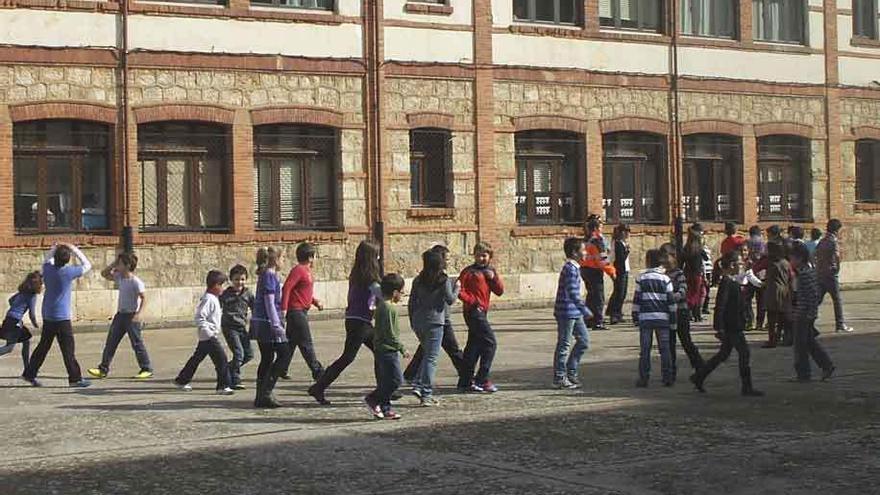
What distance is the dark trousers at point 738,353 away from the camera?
15.1 m

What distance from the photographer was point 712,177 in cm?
3297

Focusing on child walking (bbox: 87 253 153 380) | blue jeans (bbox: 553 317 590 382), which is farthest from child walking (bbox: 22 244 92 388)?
blue jeans (bbox: 553 317 590 382)

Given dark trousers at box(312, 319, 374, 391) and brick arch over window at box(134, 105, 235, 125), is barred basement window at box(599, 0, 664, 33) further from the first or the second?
dark trousers at box(312, 319, 374, 391)

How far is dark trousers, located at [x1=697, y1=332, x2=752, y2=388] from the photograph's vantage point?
15.1m

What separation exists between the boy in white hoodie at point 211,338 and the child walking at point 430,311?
234 centimetres

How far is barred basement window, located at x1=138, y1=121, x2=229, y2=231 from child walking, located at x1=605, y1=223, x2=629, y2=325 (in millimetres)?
7030

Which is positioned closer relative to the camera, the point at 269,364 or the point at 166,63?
the point at 269,364

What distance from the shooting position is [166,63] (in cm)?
2592

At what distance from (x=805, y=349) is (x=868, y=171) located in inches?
802

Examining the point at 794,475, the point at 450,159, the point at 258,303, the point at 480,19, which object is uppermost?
the point at 480,19

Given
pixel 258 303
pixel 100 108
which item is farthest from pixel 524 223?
pixel 258 303

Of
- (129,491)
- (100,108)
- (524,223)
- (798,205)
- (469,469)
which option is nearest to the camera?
(129,491)

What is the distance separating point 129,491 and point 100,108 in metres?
16.0

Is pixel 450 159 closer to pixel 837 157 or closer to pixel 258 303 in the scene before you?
pixel 837 157
